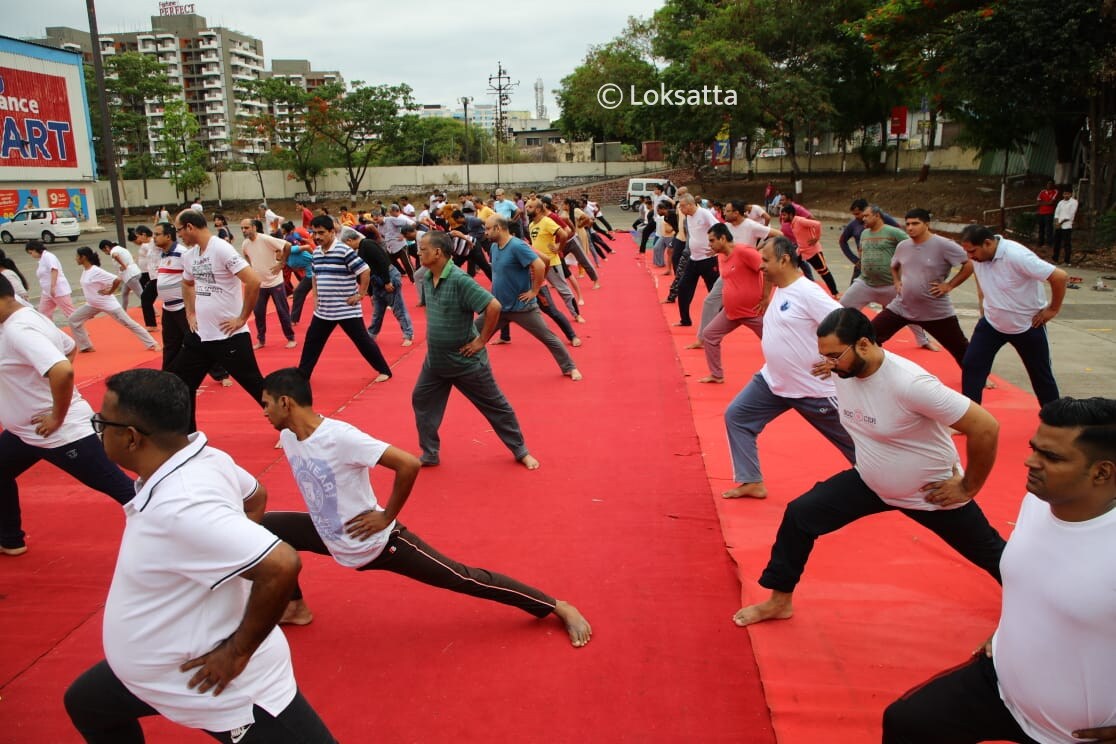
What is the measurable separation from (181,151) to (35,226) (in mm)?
21802

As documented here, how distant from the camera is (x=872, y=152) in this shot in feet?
134

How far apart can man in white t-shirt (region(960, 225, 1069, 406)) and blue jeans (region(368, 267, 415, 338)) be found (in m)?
7.11

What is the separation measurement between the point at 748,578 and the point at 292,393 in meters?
Result: 2.56

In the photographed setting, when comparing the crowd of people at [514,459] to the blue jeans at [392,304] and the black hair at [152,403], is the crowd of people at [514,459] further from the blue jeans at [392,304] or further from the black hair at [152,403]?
the blue jeans at [392,304]

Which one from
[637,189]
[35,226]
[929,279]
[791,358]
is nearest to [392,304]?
[929,279]

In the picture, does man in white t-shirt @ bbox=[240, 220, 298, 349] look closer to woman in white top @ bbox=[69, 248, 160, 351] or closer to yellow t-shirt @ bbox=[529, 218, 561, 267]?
woman in white top @ bbox=[69, 248, 160, 351]

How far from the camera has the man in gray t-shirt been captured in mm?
6742

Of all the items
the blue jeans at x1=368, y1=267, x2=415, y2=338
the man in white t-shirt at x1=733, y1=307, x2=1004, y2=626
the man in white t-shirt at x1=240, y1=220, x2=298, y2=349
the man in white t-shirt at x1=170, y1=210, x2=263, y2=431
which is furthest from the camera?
the blue jeans at x1=368, y1=267, x2=415, y2=338

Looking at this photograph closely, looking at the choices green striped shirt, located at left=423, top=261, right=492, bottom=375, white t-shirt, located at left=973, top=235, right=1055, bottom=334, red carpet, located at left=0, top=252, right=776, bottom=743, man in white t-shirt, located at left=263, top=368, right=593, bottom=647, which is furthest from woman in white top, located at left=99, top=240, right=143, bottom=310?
white t-shirt, located at left=973, top=235, right=1055, bottom=334

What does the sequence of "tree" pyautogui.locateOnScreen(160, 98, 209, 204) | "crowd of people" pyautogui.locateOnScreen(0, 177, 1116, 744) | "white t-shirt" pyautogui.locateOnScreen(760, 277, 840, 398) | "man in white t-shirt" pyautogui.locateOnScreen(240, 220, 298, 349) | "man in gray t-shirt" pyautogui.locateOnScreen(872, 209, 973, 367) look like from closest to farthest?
"crowd of people" pyautogui.locateOnScreen(0, 177, 1116, 744)
"white t-shirt" pyautogui.locateOnScreen(760, 277, 840, 398)
"man in gray t-shirt" pyautogui.locateOnScreen(872, 209, 973, 367)
"man in white t-shirt" pyautogui.locateOnScreen(240, 220, 298, 349)
"tree" pyautogui.locateOnScreen(160, 98, 209, 204)

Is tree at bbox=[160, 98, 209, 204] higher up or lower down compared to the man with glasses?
higher up

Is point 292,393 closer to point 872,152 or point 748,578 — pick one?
point 748,578

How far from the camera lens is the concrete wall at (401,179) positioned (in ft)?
180

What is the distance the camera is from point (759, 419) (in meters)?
5.06
